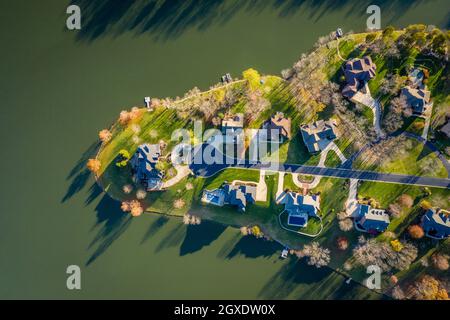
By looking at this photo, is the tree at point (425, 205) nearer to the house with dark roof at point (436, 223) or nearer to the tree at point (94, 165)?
the house with dark roof at point (436, 223)

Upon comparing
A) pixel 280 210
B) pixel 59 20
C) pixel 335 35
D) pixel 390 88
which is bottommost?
pixel 280 210

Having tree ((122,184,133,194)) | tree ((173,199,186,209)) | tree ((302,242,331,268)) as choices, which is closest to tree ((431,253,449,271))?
tree ((302,242,331,268))

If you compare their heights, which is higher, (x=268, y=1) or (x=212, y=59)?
(x=268, y=1)

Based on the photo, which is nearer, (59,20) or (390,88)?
(390,88)

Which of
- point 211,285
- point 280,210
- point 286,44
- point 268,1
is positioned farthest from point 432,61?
point 211,285

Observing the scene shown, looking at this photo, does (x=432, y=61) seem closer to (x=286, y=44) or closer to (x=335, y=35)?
(x=335, y=35)
